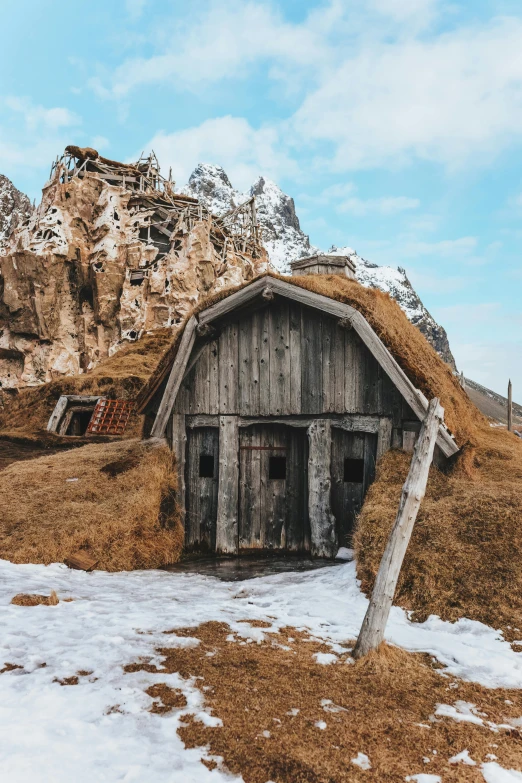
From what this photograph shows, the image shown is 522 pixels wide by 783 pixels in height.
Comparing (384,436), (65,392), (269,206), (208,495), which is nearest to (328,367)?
(384,436)

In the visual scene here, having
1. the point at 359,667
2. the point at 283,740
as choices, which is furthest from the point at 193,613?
the point at 283,740

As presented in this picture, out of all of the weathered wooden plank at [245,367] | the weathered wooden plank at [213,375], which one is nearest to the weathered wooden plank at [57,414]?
the weathered wooden plank at [213,375]

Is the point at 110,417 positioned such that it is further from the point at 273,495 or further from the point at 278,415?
the point at 278,415

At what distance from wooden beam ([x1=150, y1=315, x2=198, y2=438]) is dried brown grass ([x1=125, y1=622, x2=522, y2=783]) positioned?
Answer: 18.0 ft

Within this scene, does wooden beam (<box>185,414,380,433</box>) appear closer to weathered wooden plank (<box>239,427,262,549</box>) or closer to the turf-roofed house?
the turf-roofed house

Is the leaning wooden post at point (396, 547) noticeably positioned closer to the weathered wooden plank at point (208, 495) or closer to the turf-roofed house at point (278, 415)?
the turf-roofed house at point (278, 415)

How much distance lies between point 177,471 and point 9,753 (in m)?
7.07

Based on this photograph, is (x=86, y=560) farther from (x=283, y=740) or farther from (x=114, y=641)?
(x=283, y=740)

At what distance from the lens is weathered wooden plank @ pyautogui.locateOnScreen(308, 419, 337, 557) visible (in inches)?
349

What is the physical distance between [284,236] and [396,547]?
171049 millimetres

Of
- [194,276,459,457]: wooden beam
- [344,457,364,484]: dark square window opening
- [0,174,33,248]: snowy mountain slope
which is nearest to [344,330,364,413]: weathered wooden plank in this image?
[194,276,459,457]: wooden beam

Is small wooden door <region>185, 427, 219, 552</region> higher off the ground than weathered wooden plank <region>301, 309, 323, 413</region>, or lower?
lower

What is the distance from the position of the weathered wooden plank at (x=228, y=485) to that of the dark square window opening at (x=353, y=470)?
209cm

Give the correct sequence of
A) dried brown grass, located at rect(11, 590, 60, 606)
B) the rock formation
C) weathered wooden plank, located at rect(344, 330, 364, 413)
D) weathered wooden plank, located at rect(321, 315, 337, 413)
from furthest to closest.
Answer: the rock formation
weathered wooden plank, located at rect(321, 315, 337, 413)
weathered wooden plank, located at rect(344, 330, 364, 413)
dried brown grass, located at rect(11, 590, 60, 606)
